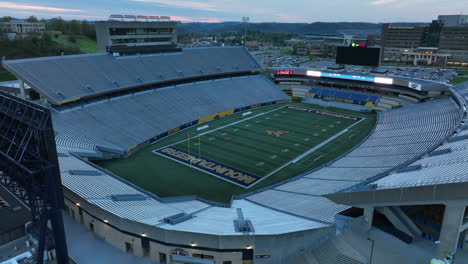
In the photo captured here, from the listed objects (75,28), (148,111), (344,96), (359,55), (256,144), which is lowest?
(256,144)

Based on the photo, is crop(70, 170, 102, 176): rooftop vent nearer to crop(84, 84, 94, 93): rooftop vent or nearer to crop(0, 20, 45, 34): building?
crop(84, 84, 94, 93): rooftop vent

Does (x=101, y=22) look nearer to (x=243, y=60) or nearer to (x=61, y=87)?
(x=61, y=87)

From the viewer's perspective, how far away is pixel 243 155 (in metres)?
35.7

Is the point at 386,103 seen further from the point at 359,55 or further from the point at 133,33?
the point at 133,33

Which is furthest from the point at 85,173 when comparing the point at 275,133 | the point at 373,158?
the point at 373,158

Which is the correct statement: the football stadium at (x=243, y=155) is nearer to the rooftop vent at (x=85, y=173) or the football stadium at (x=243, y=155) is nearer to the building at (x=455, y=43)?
the rooftop vent at (x=85, y=173)

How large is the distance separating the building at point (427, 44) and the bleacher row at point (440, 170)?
109 meters

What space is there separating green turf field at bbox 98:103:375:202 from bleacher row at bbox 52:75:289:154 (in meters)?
2.56

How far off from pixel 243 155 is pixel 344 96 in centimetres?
3562

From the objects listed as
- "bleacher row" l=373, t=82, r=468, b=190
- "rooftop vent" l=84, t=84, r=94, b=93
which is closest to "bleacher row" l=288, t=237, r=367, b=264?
"bleacher row" l=373, t=82, r=468, b=190

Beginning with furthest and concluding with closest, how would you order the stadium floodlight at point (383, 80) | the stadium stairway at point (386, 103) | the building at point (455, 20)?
1. the building at point (455, 20)
2. the stadium floodlight at point (383, 80)
3. the stadium stairway at point (386, 103)

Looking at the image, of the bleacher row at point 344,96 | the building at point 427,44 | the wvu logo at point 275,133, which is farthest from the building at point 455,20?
the wvu logo at point 275,133

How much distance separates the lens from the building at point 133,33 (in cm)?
5091

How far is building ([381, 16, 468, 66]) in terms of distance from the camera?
118312 mm
